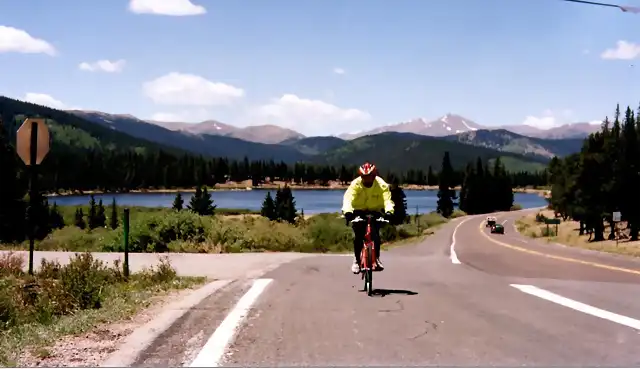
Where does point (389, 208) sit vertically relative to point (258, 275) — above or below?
above

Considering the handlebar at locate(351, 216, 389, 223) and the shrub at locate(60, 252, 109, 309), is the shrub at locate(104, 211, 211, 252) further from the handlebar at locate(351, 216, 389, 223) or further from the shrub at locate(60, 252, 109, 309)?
the handlebar at locate(351, 216, 389, 223)

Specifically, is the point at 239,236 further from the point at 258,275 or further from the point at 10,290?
the point at 10,290

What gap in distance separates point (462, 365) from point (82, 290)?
6557 millimetres

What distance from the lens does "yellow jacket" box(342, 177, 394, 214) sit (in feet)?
34.6

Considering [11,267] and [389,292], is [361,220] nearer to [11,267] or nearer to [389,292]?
[389,292]

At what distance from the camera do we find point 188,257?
18438mm

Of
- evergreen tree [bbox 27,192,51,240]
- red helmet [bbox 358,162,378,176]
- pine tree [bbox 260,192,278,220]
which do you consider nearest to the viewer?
red helmet [bbox 358,162,378,176]

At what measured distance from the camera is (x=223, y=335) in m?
6.75

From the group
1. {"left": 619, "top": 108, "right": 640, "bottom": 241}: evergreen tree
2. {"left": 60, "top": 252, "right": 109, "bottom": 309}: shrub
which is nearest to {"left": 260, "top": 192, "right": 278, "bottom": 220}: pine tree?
{"left": 619, "top": 108, "right": 640, "bottom": 241}: evergreen tree

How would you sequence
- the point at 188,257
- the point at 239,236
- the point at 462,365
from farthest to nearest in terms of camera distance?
1. the point at 239,236
2. the point at 188,257
3. the point at 462,365

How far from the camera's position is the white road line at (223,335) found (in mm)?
5684

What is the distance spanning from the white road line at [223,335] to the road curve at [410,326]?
0.04 ft

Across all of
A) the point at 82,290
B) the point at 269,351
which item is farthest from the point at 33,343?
the point at 82,290

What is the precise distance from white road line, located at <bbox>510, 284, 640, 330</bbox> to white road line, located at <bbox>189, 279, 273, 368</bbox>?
4414 millimetres
